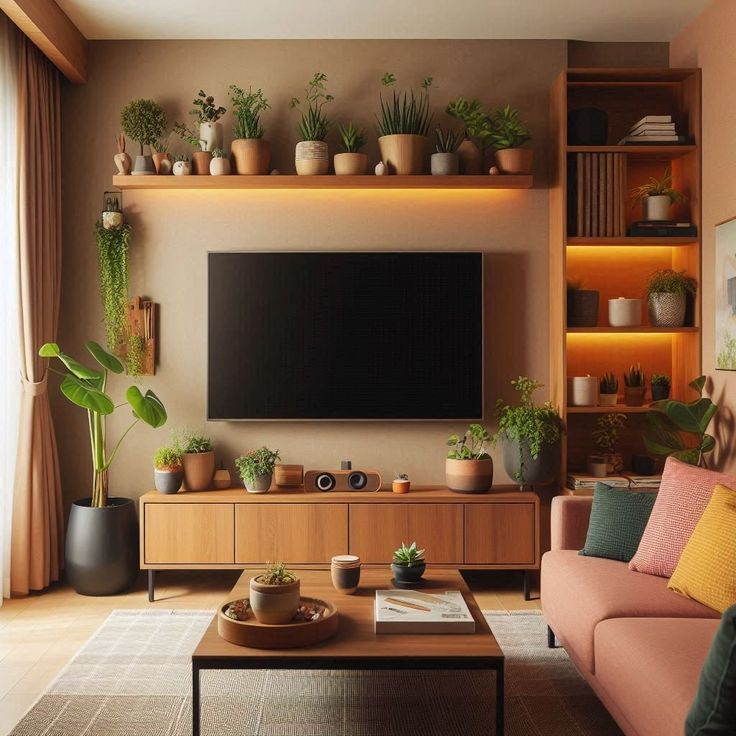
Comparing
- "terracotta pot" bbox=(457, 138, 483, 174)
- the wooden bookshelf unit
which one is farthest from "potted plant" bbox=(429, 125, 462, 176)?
the wooden bookshelf unit

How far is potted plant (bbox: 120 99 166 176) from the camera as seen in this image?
4.17 metres

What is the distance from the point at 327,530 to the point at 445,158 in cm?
196

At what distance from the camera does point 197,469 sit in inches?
162

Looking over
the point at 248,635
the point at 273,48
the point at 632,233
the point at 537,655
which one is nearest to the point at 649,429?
the point at 632,233

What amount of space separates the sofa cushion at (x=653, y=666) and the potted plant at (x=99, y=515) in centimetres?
245

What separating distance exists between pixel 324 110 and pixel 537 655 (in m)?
2.87

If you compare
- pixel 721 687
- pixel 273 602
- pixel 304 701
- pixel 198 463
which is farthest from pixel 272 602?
pixel 198 463

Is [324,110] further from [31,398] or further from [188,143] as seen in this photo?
[31,398]

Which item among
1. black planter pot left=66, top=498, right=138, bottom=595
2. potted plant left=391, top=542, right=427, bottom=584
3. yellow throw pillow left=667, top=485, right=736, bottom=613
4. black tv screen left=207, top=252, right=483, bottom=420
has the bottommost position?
black planter pot left=66, top=498, right=138, bottom=595

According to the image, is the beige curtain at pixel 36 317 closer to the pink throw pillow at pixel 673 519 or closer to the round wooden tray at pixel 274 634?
the round wooden tray at pixel 274 634

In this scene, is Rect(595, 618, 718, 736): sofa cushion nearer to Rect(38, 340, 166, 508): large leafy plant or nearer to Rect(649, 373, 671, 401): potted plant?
Rect(649, 373, 671, 401): potted plant

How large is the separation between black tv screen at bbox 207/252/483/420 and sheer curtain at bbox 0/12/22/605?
3.10 feet

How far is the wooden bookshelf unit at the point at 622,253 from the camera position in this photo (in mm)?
4070

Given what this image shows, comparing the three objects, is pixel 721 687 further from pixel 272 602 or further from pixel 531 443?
pixel 531 443
